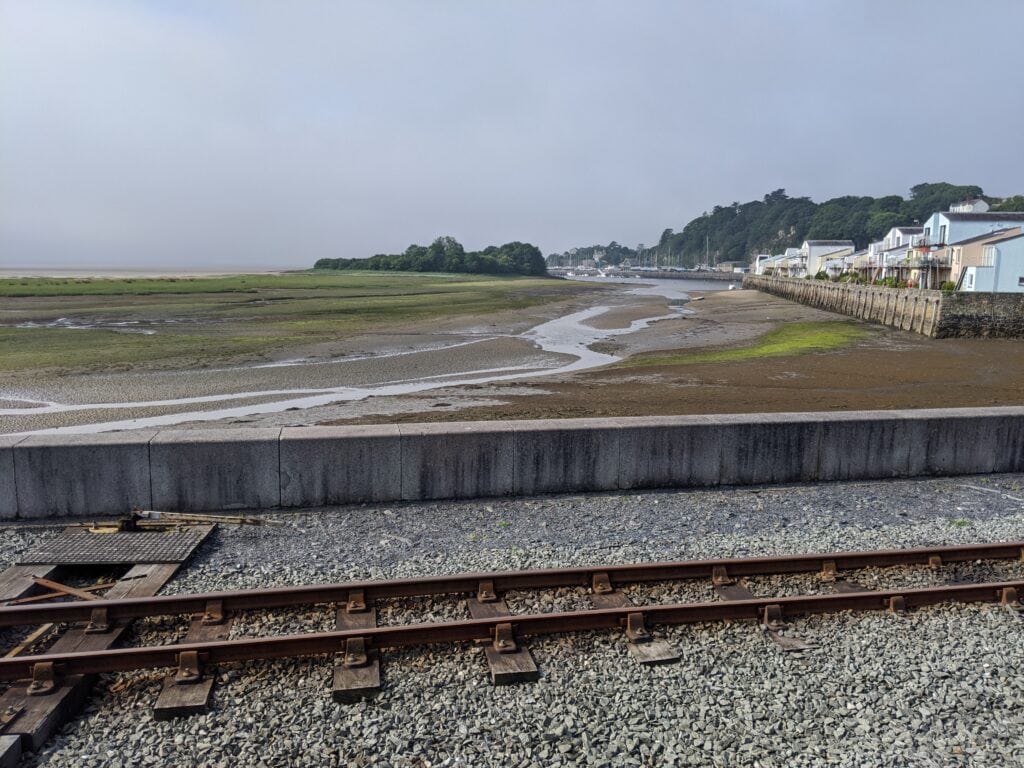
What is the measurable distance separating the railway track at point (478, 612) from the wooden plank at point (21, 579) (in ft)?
0.78

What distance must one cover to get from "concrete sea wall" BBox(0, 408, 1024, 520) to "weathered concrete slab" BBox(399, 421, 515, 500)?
0.02 m

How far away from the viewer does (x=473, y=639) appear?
20.8 ft

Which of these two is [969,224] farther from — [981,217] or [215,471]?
[215,471]

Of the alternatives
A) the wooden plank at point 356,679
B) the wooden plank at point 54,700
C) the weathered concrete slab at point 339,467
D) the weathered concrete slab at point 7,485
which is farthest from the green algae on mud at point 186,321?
the wooden plank at point 356,679

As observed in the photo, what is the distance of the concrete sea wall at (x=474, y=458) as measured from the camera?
958 cm

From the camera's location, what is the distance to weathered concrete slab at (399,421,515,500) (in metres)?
10.2

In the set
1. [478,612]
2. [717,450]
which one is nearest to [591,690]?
[478,612]

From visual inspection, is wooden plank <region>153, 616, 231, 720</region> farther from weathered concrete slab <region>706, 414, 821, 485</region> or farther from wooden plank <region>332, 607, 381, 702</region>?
weathered concrete slab <region>706, 414, 821, 485</region>

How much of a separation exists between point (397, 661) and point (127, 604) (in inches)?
95.1

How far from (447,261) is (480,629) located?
163 meters

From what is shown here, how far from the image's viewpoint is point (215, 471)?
32.2 ft

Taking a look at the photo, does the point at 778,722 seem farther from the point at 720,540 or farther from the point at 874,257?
the point at 874,257

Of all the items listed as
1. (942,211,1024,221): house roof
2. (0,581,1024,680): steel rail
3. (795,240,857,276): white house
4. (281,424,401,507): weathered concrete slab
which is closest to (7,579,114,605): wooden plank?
(0,581,1024,680): steel rail

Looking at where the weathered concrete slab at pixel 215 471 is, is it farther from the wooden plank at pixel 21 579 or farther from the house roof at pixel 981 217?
the house roof at pixel 981 217
